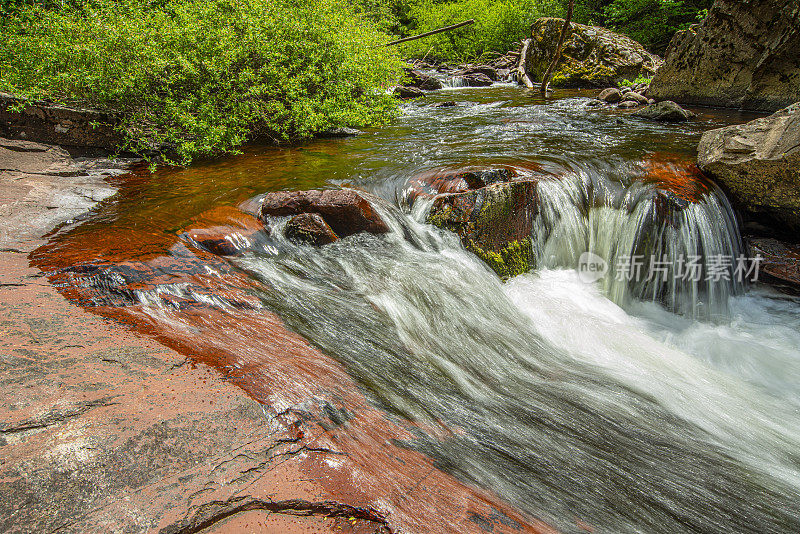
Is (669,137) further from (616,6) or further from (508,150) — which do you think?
(616,6)

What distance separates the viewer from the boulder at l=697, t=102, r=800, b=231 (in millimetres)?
4824

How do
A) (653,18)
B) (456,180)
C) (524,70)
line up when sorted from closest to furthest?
(456,180), (524,70), (653,18)

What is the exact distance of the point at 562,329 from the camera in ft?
14.5

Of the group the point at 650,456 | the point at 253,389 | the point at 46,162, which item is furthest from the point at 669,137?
the point at 46,162

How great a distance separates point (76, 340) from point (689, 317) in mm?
6344

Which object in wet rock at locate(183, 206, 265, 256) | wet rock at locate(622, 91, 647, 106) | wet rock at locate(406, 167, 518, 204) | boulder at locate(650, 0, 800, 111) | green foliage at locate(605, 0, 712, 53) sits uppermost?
green foliage at locate(605, 0, 712, 53)

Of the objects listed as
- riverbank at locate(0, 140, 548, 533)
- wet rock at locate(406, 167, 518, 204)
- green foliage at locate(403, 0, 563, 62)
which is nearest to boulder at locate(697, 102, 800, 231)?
wet rock at locate(406, 167, 518, 204)

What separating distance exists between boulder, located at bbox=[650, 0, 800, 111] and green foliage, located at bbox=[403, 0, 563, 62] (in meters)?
16.9

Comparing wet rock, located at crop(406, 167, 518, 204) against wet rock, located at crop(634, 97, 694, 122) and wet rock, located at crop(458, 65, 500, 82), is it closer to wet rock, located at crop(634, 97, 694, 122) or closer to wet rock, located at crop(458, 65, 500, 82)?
wet rock, located at crop(634, 97, 694, 122)

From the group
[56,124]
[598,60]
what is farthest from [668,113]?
[56,124]

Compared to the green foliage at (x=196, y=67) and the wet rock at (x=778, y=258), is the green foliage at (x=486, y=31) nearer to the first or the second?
the green foliage at (x=196, y=67)

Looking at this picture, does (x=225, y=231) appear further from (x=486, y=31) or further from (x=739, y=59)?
(x=486, y=31)

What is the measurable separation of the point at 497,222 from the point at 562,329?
1.58m

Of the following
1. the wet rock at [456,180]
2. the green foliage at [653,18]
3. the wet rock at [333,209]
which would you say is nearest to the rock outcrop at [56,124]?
the wet rock at [333,209]
